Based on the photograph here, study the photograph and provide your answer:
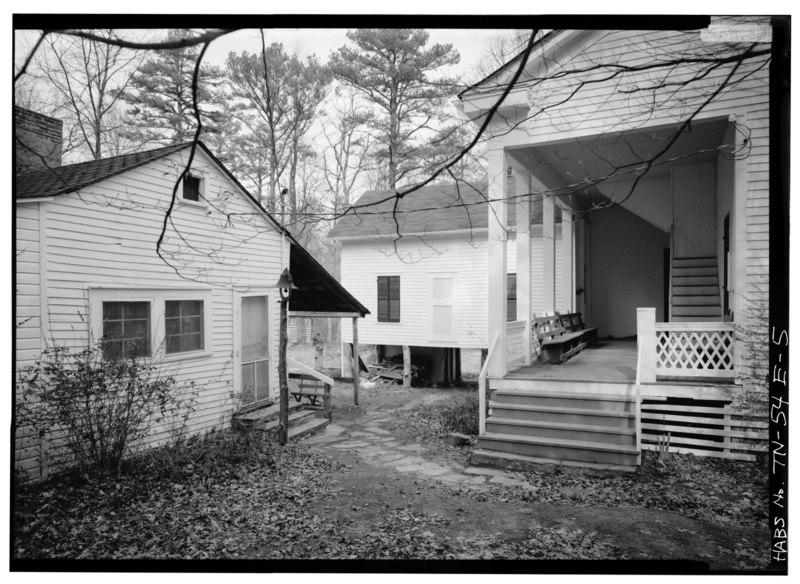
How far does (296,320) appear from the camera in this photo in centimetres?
1598

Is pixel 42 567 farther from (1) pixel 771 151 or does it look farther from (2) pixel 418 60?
(1) pixel 771 151

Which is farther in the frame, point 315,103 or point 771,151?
point 315,103

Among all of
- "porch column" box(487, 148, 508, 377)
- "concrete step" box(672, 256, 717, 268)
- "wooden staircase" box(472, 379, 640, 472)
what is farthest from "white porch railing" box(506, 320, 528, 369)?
"concrete step" box(672, 256, 717, 268)

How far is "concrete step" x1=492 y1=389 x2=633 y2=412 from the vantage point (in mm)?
5094

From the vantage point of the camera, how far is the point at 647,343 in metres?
5.22

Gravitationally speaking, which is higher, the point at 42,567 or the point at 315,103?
the point at 315,103

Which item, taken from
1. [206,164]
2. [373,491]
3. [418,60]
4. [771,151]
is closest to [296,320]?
[206,164]

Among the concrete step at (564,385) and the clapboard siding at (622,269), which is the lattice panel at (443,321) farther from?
the concrete step at (564,385)

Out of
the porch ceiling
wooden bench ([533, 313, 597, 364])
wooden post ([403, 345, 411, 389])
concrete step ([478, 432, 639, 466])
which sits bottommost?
wooden post ([403, 345, 411, 389])

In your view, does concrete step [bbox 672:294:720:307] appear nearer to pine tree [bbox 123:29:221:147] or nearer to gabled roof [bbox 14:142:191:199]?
pine tree [bbox 123:29:221:147]

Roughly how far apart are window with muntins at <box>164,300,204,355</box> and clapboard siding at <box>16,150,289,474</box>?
4.7 inches

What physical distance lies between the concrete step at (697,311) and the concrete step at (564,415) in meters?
3.05

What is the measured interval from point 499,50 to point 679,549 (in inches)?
140

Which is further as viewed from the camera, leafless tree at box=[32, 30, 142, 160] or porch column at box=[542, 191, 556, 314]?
porch column at box=[542, 191, 556, 314]
